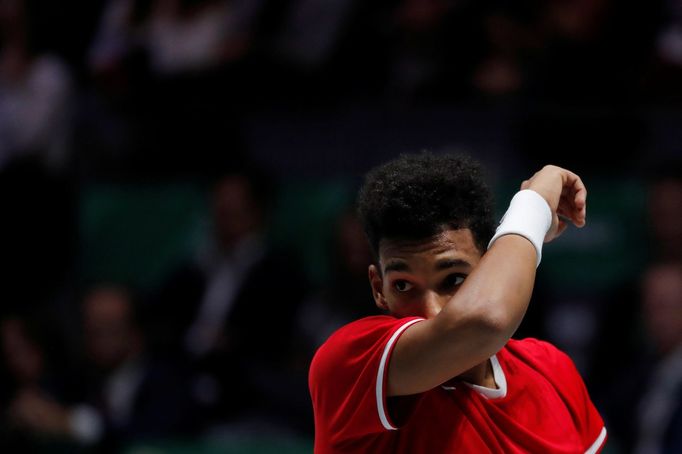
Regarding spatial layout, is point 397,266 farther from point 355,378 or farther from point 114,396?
point 114,396

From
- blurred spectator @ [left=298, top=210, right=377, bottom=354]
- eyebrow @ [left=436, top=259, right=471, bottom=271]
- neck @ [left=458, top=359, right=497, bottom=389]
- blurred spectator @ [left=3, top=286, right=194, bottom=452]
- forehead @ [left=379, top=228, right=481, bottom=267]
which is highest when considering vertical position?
forehead @ [left=379, top=228, right=481, bottom=267]

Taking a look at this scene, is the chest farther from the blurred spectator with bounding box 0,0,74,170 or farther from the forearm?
the blurred spectator with bounding box 0,0,74,170

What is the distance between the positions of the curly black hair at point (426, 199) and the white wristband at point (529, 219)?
9 centimetres

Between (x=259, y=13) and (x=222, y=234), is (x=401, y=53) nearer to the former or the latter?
(x=259, y=13)

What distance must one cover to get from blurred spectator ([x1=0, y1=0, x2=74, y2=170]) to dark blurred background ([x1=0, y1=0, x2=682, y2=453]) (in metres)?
0.02

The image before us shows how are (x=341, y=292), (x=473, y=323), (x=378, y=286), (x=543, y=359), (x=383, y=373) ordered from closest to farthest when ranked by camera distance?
(x=473, y=323)
(x=383, y=373)
(x=378, y=286)
(x=543, y=359)
(x=341, y=292)

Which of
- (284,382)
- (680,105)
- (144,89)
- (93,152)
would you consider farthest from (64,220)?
(680,105)

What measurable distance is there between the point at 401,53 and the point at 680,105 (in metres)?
1.50

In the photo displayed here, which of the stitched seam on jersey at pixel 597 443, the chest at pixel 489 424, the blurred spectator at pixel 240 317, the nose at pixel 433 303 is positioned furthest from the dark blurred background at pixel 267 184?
the nose at pixel 433 303

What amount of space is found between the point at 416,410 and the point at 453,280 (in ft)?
0.79

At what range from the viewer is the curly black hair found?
1844 mm

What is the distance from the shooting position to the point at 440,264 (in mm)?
1826

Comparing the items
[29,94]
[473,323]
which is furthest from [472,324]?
[29,94]

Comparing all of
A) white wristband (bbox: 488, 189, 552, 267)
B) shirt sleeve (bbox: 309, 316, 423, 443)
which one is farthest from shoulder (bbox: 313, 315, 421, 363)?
white wristband (bbox: 488, 189, 552, 267)
